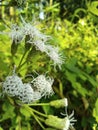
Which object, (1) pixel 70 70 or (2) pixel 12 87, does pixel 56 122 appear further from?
(1) pixel 70 70

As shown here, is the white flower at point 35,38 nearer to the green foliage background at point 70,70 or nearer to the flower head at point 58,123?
the flower head at point 58,123

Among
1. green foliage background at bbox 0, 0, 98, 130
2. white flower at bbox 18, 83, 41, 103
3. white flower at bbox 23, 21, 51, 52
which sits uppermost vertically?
green foliage background at bbox 0, 0, 98, 130

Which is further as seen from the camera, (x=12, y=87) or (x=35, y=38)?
(x=35, y=38)

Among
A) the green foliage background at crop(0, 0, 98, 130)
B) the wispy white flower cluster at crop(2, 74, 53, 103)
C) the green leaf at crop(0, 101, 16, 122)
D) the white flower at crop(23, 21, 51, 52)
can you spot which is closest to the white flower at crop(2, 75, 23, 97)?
the wispy white flower cluster at crop(2, 74, 53, 103)

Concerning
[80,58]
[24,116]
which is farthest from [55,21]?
[24,116]

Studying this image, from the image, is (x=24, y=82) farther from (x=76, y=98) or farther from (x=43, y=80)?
(x=76, y=98)

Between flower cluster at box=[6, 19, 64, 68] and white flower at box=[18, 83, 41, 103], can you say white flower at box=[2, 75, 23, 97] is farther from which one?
flower cluster at box=[6, 19, 64, 68]

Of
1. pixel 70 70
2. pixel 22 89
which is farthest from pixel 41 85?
pixel 70 70
